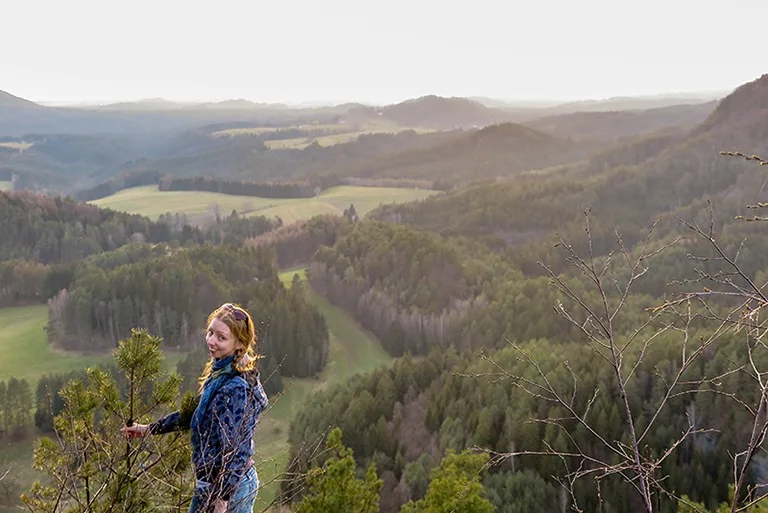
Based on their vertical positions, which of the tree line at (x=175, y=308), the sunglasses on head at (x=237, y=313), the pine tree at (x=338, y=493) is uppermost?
the sunglasses on head at (x=237, y=313)

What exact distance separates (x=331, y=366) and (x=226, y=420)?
57.6 meters

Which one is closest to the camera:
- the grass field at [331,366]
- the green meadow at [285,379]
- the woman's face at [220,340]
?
the woman's face at [220,340]

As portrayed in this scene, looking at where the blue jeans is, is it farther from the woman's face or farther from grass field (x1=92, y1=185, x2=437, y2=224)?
grass field (x1=92, y1=185, x2=437, y2=224)

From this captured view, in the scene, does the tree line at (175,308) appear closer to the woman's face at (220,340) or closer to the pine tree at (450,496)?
the pine tree at (450,496)

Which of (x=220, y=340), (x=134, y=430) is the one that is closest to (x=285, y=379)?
(x=134, y=430)

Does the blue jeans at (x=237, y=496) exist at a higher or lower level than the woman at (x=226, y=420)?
lower

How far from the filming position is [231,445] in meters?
6.00

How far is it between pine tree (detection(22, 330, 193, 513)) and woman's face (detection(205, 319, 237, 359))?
754mm

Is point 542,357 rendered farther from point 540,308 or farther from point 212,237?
point 212,237

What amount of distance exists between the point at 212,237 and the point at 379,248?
180ft

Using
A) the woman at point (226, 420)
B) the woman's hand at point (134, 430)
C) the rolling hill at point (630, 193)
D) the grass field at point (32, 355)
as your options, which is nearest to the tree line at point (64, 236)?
the grass field at point (32, 355)

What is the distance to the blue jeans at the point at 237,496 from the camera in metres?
6.03

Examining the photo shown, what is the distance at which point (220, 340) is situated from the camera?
20.3 feet

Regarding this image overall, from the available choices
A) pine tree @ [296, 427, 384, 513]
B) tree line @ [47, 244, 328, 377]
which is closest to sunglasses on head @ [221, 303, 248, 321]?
pine tree @ [296, 427, 384, 513]
